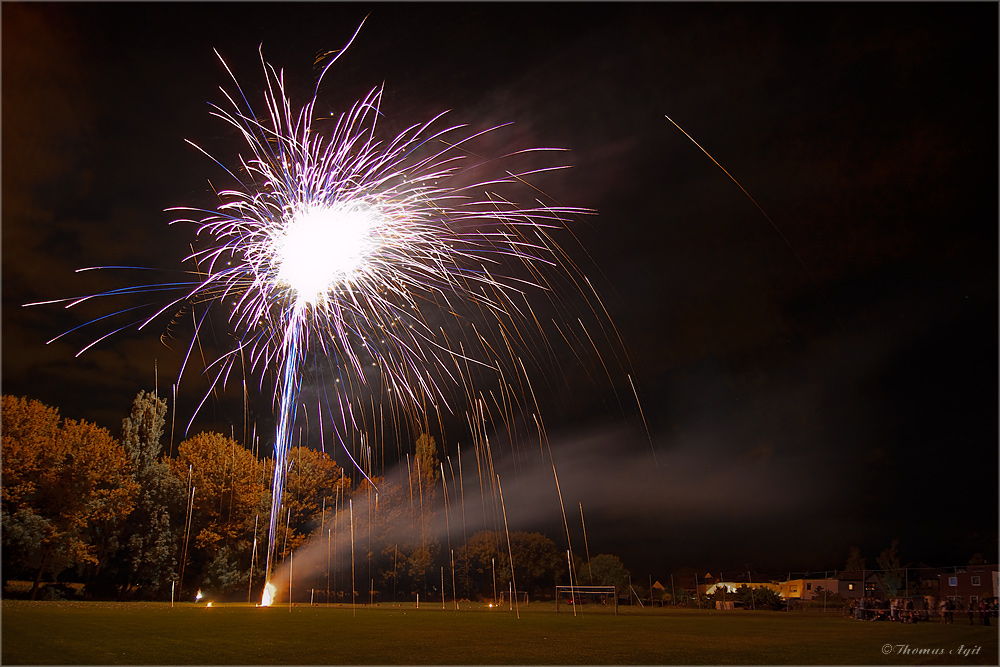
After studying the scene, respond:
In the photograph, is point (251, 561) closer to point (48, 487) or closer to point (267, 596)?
point (267, 596)

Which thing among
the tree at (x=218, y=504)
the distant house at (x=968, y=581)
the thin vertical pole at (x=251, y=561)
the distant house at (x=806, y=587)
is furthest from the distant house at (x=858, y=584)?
the tree at (x=218, y=504)

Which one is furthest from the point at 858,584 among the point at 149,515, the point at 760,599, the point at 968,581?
the point at 149,515

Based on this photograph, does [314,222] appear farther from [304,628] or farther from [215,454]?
[215,454]

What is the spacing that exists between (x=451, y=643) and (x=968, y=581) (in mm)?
26259

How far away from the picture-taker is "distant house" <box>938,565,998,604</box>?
92.8ft

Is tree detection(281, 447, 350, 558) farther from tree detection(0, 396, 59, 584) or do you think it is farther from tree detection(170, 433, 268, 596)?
tree detection(0, 396, 59, 584)

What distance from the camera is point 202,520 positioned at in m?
37.8

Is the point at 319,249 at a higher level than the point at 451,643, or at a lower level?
higher

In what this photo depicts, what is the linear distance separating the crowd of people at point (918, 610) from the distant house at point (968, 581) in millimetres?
7099

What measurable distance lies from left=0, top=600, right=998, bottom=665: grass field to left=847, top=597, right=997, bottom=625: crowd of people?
0.63 metres

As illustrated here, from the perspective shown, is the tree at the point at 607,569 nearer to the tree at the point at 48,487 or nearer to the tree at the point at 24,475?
the tree at the point at 48,487

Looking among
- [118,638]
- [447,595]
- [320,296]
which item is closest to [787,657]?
[118,638]

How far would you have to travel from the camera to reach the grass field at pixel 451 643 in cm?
1229

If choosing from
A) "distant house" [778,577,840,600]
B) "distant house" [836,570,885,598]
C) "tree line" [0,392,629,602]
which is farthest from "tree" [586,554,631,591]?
"distant house" [836,570,885,598]
